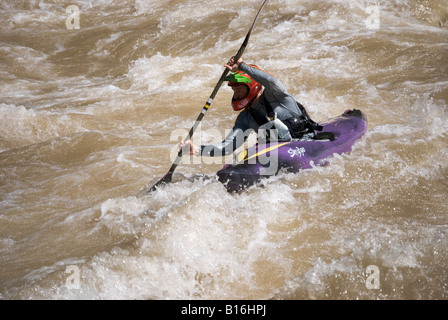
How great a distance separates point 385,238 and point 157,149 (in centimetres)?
294

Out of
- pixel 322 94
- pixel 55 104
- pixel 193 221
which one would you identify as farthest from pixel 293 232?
pixel 55 104

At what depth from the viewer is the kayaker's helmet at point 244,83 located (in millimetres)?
3969

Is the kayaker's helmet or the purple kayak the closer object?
the purple kayak

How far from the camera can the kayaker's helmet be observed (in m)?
3.97

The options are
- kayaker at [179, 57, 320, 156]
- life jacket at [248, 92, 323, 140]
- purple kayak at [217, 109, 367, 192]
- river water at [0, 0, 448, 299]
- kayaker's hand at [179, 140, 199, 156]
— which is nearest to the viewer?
river water at [0, 0, 448, 299]

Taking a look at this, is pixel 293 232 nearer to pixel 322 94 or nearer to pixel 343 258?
pixel 343 258

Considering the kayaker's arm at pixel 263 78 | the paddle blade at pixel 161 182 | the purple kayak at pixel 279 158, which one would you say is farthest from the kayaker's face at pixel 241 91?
the paddle blade at pixel 161 182

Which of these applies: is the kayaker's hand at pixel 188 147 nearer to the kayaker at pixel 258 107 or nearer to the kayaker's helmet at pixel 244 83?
the kayaker at pixel 258 107

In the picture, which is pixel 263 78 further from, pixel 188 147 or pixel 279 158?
pixel 188 147

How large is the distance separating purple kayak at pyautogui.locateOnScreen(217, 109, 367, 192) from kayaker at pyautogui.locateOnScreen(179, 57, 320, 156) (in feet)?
0.48

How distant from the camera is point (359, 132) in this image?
15.1 feet

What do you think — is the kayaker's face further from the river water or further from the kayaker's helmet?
the river water

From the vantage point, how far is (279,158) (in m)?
3.95

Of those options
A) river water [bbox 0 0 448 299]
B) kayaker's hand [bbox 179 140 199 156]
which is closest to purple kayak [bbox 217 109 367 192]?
river water [bbox 0 0 448 299]
